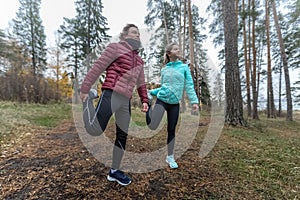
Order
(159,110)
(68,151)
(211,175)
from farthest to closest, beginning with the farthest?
(68,151) < (159,110) < (211,175)

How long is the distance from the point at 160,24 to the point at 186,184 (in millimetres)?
12001

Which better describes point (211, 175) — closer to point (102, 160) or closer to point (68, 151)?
point (102, 160)

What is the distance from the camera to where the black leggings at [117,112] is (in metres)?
1.59

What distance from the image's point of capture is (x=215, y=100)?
5.04m

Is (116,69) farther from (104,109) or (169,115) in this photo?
(169,115)

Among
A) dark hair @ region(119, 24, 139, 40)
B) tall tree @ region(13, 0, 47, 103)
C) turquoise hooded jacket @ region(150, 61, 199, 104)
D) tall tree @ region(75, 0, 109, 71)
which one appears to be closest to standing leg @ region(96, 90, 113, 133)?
dark hair @ region(119, 24, 139, 40)

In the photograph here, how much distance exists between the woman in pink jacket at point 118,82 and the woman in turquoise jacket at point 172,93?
49cm

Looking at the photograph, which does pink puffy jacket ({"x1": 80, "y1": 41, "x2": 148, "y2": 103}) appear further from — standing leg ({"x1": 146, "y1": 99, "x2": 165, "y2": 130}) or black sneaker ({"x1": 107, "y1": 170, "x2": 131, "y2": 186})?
black sneaker ({"x1": 107, "y1": 170, "x2": 131, "y2": 186})

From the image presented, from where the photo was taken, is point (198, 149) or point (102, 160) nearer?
point (102, 160)

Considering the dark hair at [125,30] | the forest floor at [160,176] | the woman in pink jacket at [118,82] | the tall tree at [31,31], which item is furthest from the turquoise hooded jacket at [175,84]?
the tall tree at [31,31]

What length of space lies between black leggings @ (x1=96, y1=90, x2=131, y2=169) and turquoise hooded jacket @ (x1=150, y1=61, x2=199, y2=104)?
0.57m

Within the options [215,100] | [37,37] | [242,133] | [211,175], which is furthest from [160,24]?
[37,37]

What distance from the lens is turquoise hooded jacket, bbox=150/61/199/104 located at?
2.09 m

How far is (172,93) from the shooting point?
2084 mm
